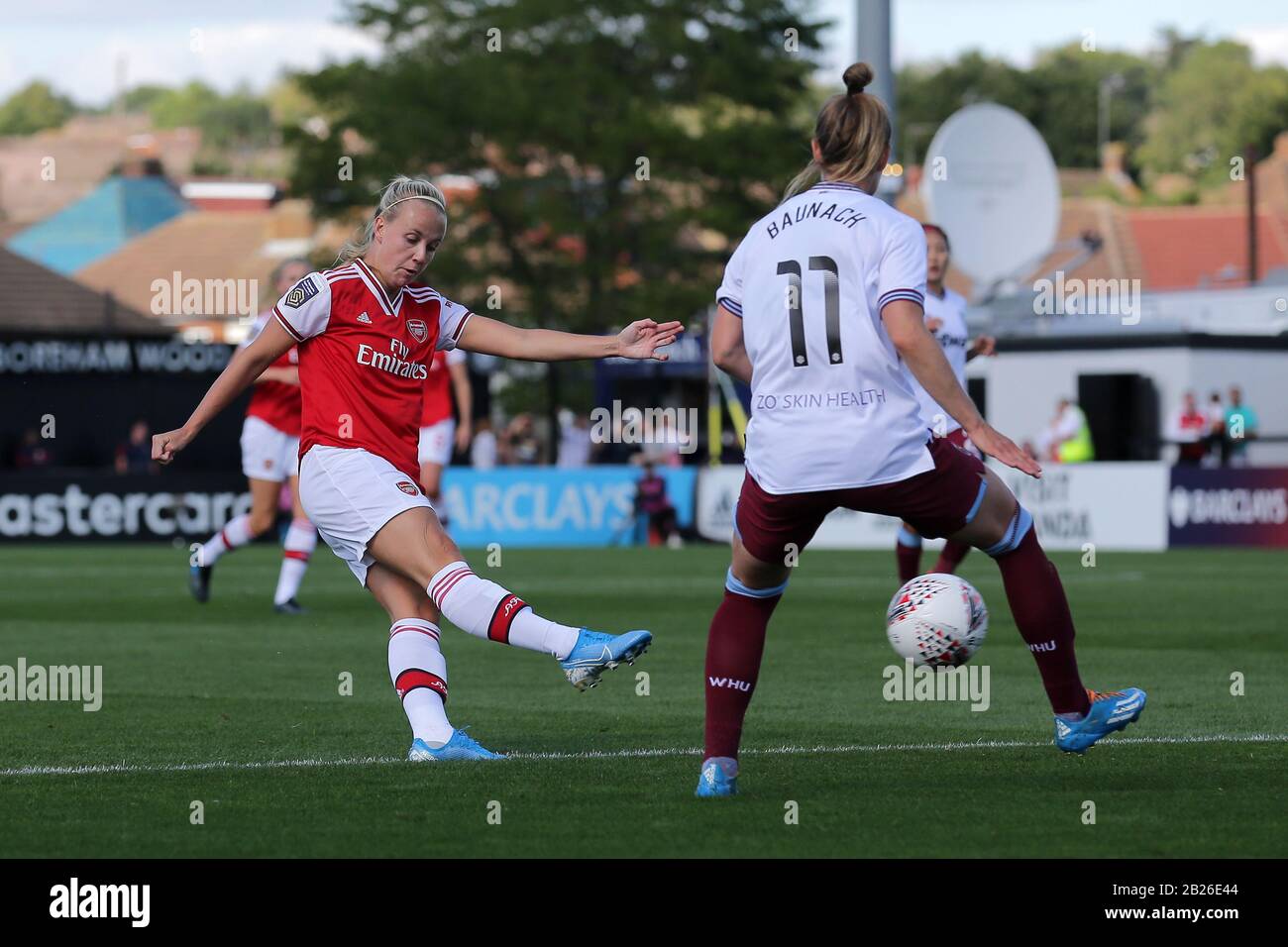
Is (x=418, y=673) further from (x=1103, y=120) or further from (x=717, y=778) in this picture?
(x=1103, y=120)

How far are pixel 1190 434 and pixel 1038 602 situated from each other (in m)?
25.1

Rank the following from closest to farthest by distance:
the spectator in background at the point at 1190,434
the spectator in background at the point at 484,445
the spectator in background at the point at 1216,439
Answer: the spectator in background at the point at 1190,434
the spectator in background at the point at 1216,439
the spectator in background at the point at 484,445

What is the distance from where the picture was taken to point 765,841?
5801mm

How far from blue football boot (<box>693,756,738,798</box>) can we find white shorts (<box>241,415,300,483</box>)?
8.73m

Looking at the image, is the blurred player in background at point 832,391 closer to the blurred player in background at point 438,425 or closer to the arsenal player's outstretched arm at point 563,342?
the arsenal player's outstretched arm at point 563,342

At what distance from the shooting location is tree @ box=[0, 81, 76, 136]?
169m

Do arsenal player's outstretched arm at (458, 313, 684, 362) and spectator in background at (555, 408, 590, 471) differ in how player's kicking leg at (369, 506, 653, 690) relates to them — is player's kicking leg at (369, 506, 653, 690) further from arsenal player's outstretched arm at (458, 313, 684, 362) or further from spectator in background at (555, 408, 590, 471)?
spectator in background at (555, 408, 590, 471)

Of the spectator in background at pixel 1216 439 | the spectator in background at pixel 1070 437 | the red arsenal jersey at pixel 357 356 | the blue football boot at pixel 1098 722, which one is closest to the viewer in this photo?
the blue football boot at pixel 1098 722

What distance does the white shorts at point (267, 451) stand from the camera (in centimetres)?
1498

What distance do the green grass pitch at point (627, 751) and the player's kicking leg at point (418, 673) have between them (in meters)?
0.15

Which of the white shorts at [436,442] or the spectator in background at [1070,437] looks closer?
the white shorts at [436,442]

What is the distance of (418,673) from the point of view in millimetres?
7500
